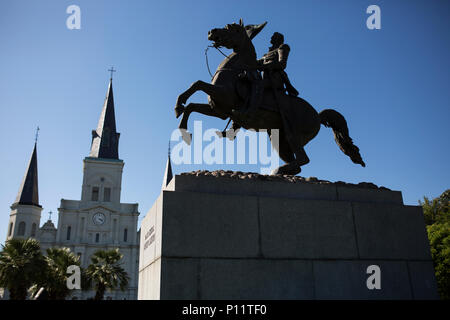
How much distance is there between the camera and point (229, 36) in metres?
7.68

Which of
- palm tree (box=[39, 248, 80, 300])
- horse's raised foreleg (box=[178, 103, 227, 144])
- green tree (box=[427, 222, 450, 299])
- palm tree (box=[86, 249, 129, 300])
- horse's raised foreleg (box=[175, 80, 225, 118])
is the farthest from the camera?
palm tree (box=[86, 249, 129, 300])

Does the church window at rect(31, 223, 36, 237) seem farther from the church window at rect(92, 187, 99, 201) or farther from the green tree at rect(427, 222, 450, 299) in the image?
the green tree at rect(427, 222, 450, 299)

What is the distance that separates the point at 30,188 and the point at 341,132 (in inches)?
2797

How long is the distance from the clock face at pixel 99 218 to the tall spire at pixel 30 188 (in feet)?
33.8

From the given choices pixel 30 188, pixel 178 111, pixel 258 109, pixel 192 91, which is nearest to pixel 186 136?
pixel 178 111

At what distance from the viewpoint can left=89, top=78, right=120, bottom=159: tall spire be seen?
7419cm

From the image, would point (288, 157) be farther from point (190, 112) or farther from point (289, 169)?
point (190, 112)

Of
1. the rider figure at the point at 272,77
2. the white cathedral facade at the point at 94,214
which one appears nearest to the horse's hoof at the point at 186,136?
the rider figure at the point at 272,77

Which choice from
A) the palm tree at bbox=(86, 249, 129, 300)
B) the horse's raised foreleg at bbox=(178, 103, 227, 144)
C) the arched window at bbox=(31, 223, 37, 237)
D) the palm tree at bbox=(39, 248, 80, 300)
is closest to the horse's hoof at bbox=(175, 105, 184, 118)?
the horse's raised foreleg at bbox=(178, 103, 227, 144)

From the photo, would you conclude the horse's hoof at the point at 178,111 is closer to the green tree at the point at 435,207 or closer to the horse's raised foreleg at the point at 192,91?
the horse's raised foreleg at the point at 192,91

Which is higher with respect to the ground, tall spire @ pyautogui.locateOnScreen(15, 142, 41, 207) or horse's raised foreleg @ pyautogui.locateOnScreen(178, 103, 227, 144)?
tall spire @ pyautogui.locateOnScreen(15, 142, 41, 207)

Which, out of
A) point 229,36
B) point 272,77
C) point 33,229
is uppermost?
point 33,229

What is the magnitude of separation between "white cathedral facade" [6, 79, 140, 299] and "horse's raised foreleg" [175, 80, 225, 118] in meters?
60.4
